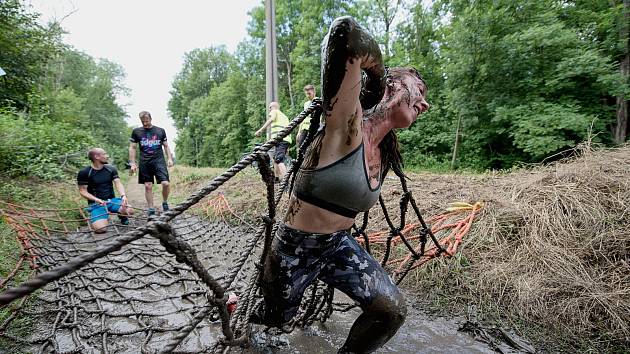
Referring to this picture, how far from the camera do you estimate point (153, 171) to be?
509cm

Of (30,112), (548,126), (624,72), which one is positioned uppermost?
(624,72)

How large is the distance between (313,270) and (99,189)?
15.1 feet

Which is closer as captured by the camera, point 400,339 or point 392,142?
point 392,142

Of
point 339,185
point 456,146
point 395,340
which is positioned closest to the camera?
point 339,185

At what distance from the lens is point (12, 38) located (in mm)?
8438

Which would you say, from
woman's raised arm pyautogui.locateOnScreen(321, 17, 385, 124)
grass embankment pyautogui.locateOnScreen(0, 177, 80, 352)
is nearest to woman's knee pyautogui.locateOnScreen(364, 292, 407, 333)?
woman's raised arm pyautogui.locateOnScreen(321, 17, 385, 124)

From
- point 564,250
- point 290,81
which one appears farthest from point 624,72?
point 290,81

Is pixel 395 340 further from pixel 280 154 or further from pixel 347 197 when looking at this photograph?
pixel 280 154

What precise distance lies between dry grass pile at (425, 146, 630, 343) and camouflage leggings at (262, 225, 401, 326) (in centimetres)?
151

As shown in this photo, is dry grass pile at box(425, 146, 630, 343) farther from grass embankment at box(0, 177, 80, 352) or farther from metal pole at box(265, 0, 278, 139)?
metal pole at box(265, 0, 278, 139)

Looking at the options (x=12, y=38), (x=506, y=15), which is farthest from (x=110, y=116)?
(x=506, y=15)

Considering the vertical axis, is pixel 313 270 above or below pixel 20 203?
above

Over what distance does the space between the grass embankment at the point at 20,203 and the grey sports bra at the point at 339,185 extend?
2080 mm

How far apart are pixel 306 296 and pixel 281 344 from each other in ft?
1.41
